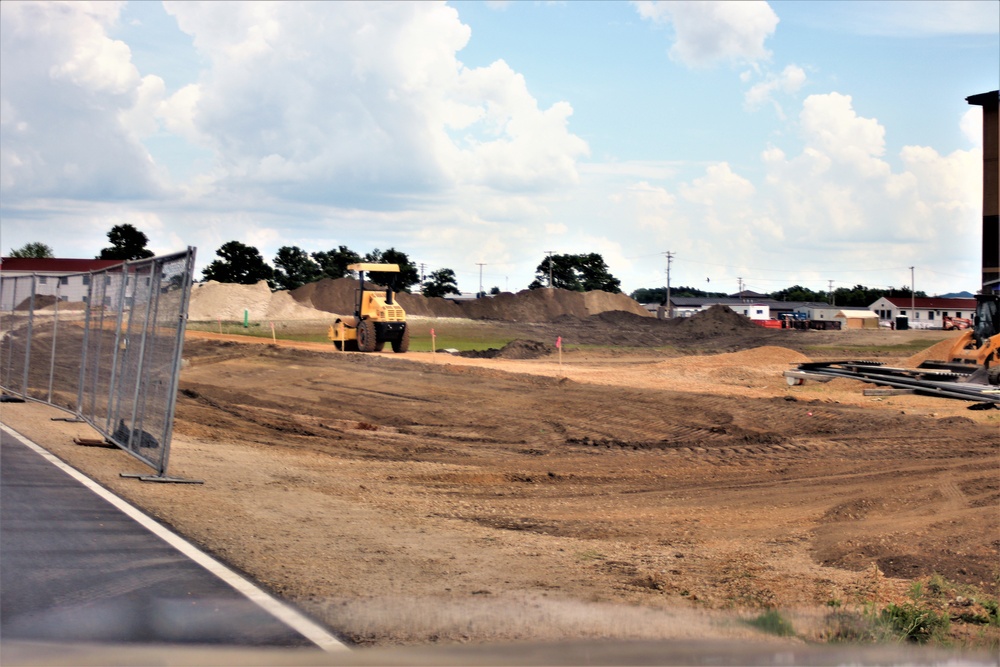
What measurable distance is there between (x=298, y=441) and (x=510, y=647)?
12526 millimetres

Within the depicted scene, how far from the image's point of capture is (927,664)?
14.9 feet

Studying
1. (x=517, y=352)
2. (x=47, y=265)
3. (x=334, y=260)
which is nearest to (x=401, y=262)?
(x=334, y=260)

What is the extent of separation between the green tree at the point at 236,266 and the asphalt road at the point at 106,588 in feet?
315

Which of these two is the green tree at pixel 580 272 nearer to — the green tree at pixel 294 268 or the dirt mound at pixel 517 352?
the green tree at pixel 294 268

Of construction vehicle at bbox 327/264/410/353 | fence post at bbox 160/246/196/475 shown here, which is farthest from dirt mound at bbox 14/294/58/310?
construction vehicle at bbox 327/264/410/353

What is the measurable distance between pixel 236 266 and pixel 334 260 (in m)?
17.7

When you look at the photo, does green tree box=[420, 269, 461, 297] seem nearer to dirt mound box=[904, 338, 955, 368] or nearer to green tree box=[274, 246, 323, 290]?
green tree box=[274, 246, 323, 290]

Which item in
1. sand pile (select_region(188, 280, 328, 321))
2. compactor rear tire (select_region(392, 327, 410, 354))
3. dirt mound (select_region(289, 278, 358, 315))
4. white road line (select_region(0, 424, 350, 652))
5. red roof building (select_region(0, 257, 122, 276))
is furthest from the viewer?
dirt mound (select_region(289, 278, 358, 315))

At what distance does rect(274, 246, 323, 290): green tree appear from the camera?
382 ft

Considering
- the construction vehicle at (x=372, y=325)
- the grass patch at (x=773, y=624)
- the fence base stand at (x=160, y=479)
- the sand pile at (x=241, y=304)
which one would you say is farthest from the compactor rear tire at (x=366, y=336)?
the sand pile at (x=241, y=304)

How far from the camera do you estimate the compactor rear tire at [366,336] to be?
39.4 m

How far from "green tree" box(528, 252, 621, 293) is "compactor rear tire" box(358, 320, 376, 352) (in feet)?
305

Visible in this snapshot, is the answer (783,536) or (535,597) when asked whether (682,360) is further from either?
(535,597)

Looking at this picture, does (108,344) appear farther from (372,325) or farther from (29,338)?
(372,325)
